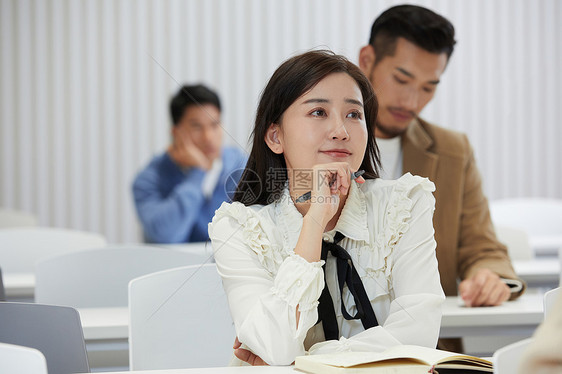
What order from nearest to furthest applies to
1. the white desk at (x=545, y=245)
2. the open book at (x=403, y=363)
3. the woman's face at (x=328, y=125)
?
the open book at (x=403, y=363), the woman's face at (x=328, y=125), the white desk at (x=545, y=245)

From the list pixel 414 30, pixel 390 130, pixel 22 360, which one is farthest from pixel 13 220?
pixel 22 360

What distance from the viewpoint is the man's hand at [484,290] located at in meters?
1.78

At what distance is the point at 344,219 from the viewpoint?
1.40m

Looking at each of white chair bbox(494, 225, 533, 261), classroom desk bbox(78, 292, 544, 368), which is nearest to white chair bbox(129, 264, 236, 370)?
classroom desk bbox(78, 292, 544, 368)

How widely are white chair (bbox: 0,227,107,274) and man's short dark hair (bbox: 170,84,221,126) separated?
56.1 inches

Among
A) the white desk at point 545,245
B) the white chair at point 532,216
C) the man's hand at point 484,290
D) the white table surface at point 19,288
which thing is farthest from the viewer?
the white chair at point 532,216

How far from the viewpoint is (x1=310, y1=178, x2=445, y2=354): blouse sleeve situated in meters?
1.23

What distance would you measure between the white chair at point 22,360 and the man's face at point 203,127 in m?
3.09

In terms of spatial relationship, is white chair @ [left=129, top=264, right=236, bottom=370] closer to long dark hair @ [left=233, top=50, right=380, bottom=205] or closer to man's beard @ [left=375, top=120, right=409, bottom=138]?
long dark hair @ [left=233, top=50, right=380, bottom=205]

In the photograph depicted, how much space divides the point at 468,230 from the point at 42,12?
333cm

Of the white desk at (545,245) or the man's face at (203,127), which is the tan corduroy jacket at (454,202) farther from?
the man's face at (203,127)

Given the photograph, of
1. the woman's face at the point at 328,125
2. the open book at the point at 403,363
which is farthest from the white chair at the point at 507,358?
the woman's face at the point at 328,125

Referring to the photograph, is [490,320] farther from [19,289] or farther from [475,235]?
[19,289]

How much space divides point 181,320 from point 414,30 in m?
1.03
